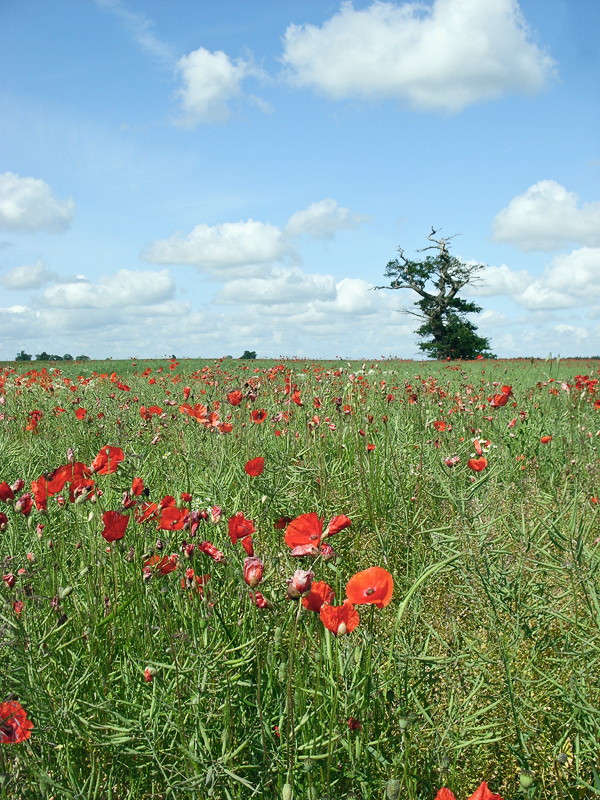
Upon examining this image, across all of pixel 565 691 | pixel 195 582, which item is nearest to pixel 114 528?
pixel 195 582

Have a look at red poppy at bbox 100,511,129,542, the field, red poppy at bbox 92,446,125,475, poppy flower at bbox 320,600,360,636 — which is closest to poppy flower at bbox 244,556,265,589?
the field

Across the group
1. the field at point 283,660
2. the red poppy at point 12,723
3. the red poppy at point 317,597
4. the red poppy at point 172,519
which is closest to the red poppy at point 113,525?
the field at point 283,660

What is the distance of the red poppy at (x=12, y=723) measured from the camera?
963 mm

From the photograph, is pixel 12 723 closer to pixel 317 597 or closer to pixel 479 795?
pixel 317 597

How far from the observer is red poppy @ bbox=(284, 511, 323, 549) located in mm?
1127

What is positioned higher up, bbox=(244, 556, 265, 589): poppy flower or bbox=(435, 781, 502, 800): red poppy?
bbox=(244, 556, 265, 589): poppy flower

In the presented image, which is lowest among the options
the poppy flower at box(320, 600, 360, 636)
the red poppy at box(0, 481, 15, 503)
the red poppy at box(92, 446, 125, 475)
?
the poppy flower at box(320, 600, 360, 636)

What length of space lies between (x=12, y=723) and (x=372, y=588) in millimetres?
747

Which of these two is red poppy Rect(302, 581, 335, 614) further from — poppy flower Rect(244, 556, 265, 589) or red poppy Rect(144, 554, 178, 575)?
red poppy Rect(144, 554, 178, 575)

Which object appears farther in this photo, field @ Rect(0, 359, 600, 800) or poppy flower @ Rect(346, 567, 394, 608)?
field @ Rect(0, 359, 600, 800)

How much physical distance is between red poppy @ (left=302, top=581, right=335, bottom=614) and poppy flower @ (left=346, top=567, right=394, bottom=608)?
4 cm

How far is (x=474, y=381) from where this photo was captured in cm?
918

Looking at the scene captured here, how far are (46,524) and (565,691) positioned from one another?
1.67 metres

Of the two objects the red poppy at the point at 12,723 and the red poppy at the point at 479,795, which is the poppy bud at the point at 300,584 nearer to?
A: the red poppy at the point at 479,795
